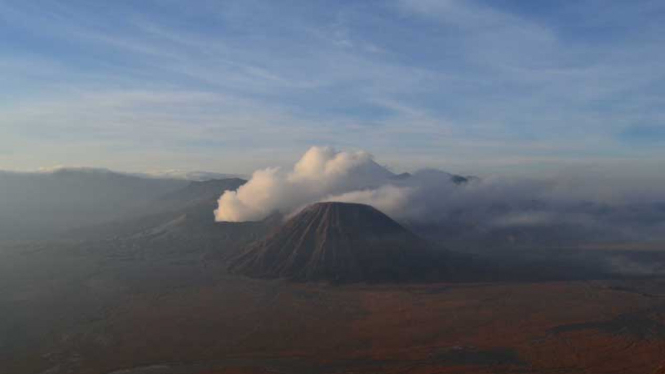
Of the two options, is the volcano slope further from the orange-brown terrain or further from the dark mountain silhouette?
the dark mountain silhouette

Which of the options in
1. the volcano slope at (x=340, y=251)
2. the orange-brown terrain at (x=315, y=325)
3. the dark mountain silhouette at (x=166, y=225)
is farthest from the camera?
the dark mountain silhouette at (x=166, y=225)

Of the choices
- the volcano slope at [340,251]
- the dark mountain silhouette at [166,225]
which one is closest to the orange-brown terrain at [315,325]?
the volcano slope at [340,251]

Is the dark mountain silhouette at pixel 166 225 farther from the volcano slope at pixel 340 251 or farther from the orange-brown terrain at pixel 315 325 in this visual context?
the orange-brown terrain at pixel 315 325

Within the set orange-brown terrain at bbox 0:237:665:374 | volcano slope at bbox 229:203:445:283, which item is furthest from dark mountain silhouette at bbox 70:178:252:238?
orange-brown terrain at bbox 0:237:665:374

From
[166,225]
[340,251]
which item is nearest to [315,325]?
[340,251]

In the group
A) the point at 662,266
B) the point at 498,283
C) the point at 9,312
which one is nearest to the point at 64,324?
the point at 9,312

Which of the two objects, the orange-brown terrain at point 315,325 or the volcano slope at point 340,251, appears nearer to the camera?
the orange-brown terrain at point 315,325

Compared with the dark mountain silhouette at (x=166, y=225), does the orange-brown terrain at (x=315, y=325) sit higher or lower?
lower

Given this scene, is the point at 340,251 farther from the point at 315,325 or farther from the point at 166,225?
the point at 166,225
